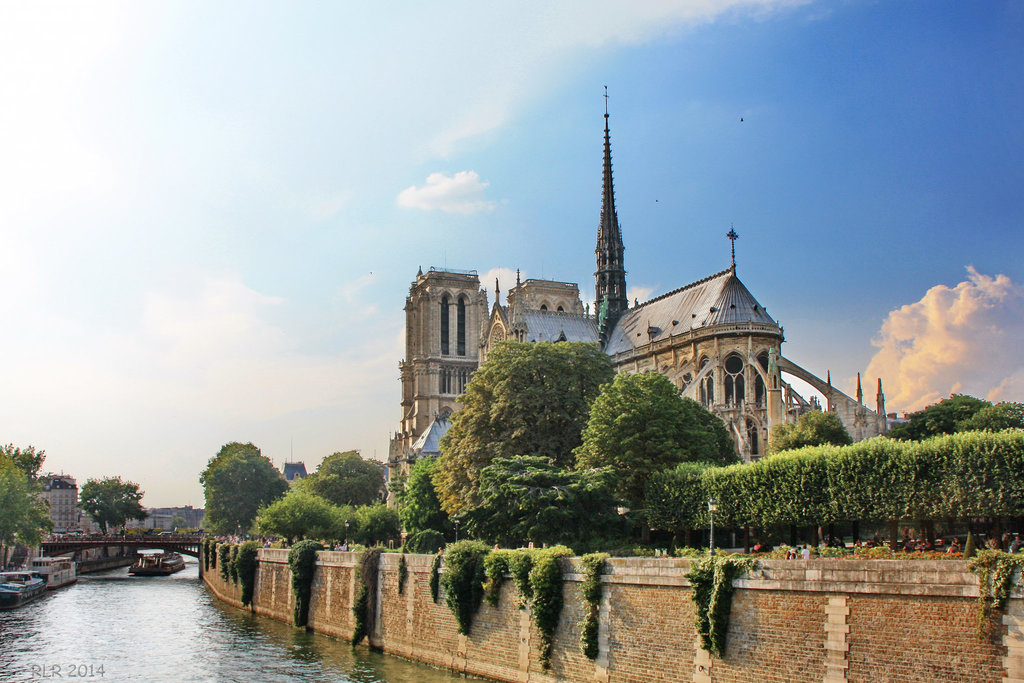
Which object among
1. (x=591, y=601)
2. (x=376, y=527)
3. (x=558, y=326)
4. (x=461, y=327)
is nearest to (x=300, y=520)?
(x=376, y=527)

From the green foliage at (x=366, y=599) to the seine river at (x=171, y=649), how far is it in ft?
2.51

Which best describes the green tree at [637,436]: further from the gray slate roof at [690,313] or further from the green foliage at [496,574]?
the gray slate roof at [690,313]

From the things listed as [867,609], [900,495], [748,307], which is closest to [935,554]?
[867,609]

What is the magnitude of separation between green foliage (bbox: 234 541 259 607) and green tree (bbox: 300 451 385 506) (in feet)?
125

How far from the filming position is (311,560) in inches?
1970

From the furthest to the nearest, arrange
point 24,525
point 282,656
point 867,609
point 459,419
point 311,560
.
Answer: point 24,525
point 459,419
point 311,560
point 282,656
point 867,609

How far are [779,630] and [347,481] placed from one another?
82.7 m

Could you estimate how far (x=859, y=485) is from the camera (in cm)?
3381

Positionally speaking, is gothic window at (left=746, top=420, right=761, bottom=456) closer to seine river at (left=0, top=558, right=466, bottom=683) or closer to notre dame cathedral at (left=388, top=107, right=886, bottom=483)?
notre dame cathedral at (left=388, top=107, right=886, bottom=483)

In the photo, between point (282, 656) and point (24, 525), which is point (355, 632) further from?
point (24, 525)

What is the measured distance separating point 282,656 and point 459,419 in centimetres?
1766

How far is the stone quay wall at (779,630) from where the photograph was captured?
20062 mm

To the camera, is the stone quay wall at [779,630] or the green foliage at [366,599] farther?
the green foliage at [366,599]

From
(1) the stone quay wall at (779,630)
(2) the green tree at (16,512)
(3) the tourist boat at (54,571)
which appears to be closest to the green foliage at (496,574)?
(1) the stone quay wall at (779,630)
